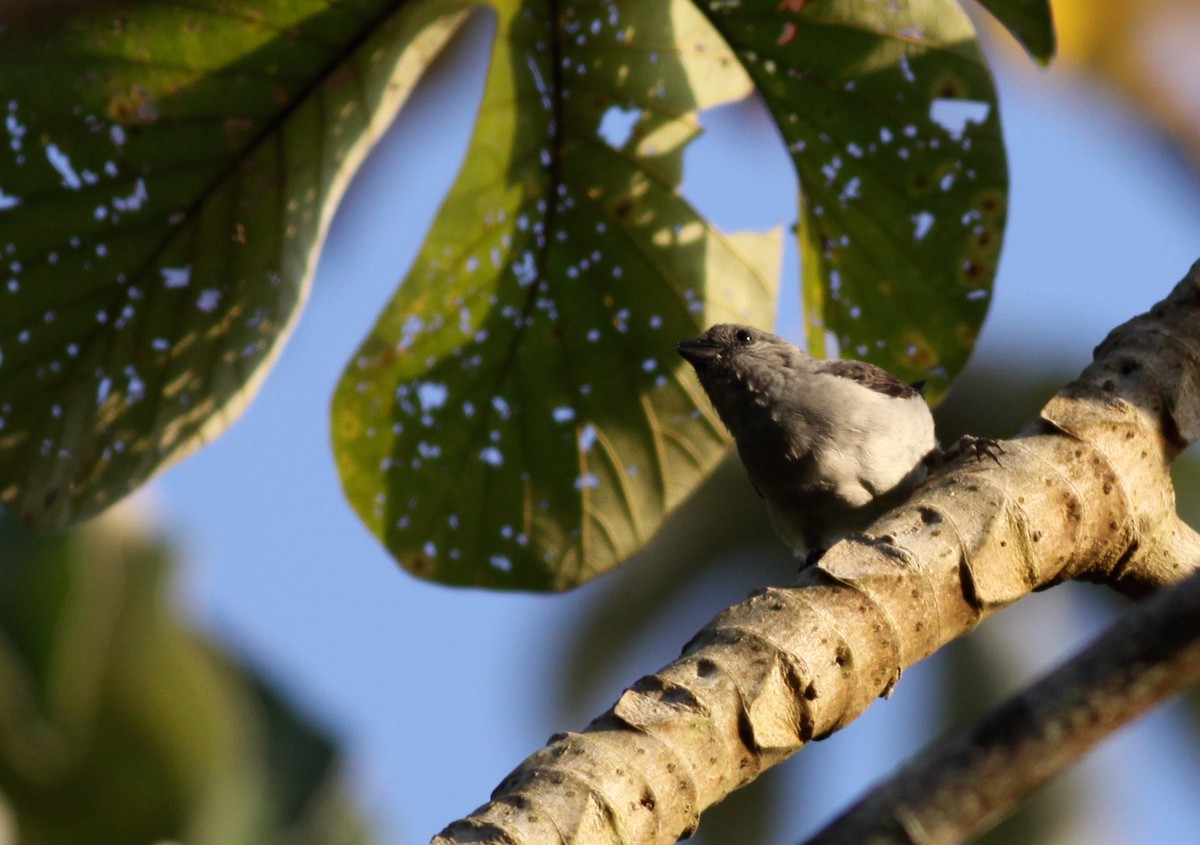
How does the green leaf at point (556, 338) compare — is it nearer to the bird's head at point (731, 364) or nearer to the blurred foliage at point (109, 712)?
the bird's head at point (731, 364)

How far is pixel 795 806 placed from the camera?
377 inches

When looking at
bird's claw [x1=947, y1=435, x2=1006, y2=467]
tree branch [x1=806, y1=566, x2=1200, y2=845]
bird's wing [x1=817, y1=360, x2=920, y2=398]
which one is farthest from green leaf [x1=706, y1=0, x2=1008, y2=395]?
tree branch [x1=806, y1=566, x2=1200, y2=845]

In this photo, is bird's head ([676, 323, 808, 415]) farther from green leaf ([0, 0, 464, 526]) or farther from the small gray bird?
green leaf ([0, 0, 464, 526])

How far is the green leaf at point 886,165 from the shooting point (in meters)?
3.58

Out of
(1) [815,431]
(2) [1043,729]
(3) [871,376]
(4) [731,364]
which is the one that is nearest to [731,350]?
(4) [731,364]

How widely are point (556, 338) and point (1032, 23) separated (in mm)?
1629

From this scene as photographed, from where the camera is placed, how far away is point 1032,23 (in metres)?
3.13

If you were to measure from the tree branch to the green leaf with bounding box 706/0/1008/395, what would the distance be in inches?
86.0

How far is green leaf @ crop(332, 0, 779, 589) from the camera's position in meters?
3.87

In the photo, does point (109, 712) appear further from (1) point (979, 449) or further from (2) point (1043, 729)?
(2) point (1043, 729)

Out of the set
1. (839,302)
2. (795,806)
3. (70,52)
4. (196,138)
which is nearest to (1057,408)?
(839,302)

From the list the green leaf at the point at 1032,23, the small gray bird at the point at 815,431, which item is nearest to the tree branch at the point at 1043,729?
the green leaf at the point at 1032,23

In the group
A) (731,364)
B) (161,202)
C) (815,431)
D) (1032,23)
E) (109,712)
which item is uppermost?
(161,202)

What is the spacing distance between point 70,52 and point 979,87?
2557mm
